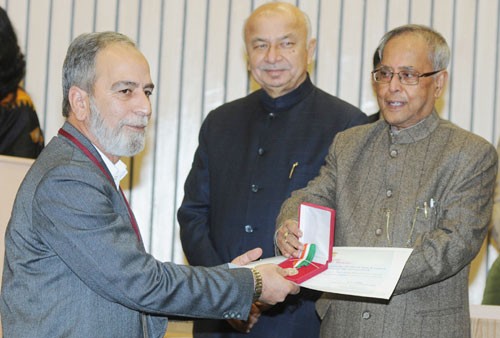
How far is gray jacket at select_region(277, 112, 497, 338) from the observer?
2906mm

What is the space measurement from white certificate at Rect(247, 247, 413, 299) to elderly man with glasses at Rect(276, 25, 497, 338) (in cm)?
6

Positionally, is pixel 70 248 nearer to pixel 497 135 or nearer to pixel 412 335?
pixel 412 335

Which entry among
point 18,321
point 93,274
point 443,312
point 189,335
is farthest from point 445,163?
point 189,335

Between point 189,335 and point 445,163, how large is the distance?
2106 mm

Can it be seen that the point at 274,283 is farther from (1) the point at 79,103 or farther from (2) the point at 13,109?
(2) the point at 13,109

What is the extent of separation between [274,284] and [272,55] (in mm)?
1336

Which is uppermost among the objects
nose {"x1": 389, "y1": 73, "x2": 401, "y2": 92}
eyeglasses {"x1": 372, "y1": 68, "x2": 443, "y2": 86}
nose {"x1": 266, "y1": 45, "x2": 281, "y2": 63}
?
nose {"x1": 266, "y1": 45, "x2": 281, "y2": 63}

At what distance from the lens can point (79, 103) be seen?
2797mm

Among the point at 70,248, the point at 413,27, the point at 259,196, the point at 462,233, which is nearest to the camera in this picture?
the point at 70,248

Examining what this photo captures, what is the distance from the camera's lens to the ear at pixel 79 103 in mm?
2787

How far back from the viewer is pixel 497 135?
529 cm

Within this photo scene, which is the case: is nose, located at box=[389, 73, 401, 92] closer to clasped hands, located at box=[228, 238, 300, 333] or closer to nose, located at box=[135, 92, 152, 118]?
clasped hands, located at box=[228, 238, 300, 333]


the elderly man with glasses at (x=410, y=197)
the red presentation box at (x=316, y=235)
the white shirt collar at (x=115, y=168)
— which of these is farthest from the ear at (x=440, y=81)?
the white shirt collar at (x=115, y=168)

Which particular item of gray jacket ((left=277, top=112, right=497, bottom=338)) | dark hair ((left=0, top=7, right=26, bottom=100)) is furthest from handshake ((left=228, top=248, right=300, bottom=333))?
dark hair ((left=0, top=7, right=26, bottom=100))
